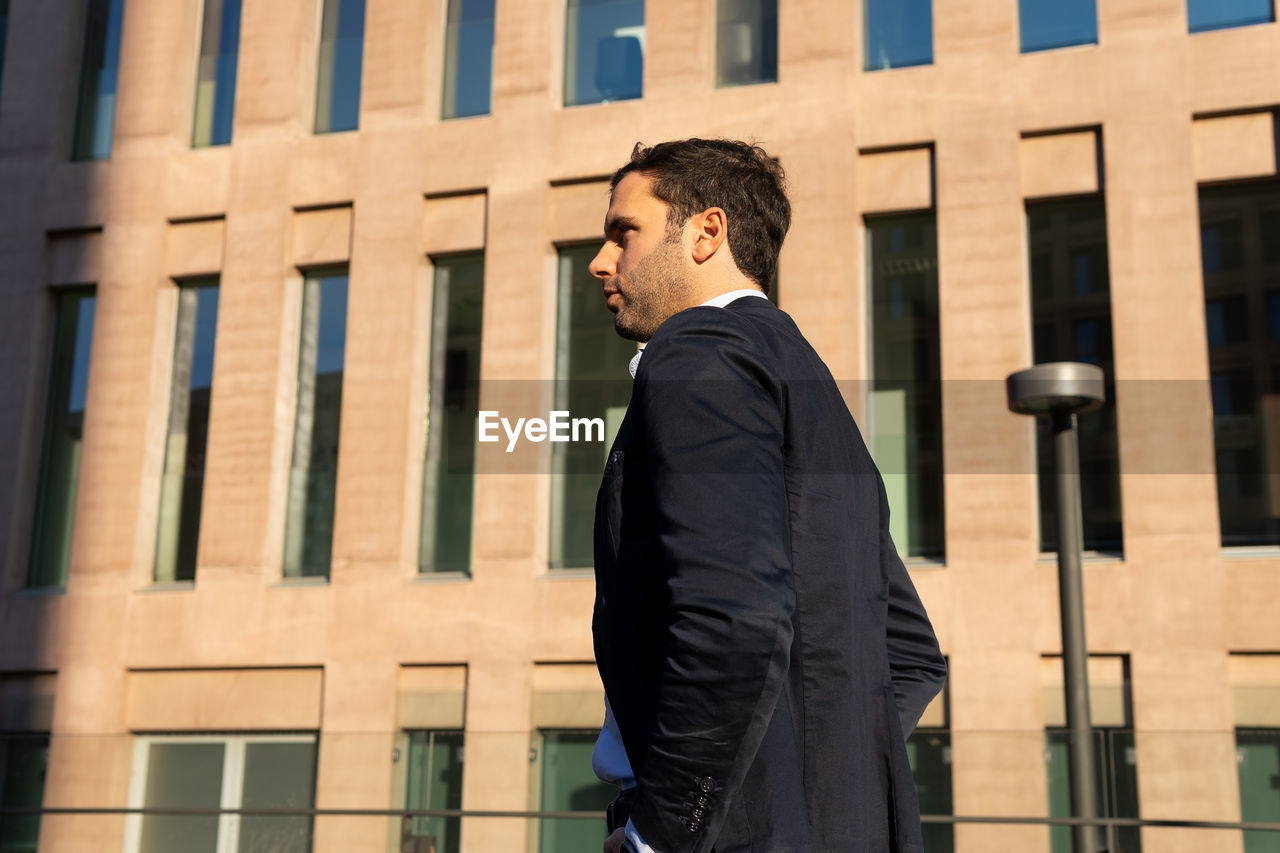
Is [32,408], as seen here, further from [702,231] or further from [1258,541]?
[702,231]

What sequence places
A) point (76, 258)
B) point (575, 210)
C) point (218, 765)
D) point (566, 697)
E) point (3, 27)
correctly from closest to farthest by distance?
point (566, 697)
point (218, 765)
point (575, 210)
point (76, 258)
point (3, 27)

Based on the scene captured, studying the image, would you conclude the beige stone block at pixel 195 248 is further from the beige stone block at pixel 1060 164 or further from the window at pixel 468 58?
the beige stone block at pixel 1060 164

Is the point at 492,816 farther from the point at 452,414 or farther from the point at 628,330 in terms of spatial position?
the point at 452,414

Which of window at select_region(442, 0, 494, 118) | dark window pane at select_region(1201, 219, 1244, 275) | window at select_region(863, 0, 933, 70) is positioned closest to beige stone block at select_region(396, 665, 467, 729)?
window at select_region(442, 0, 494, 118)

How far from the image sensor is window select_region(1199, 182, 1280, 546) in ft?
40.3

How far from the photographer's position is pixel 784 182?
8.71ft

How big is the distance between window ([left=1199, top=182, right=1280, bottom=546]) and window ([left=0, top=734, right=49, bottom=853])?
9.45m

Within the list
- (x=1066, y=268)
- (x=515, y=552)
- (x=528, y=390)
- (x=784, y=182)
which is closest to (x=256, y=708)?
(x=515, y=552)

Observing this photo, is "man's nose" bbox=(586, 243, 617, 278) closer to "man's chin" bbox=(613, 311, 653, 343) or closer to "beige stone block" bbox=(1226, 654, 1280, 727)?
"man's chin" bbox=(613, 311, 653, 343)

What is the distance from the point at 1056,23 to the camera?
44.7ft

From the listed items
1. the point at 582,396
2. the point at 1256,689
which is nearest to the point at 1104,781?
the point at 1256,689

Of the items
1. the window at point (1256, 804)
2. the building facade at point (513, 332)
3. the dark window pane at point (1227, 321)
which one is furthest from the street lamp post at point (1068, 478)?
the dark window pane at point (1227, 321)

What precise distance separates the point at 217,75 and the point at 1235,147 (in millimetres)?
10935

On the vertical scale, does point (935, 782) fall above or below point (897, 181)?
below
